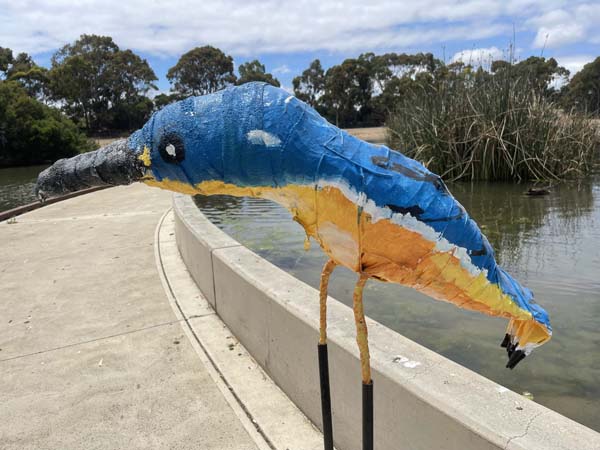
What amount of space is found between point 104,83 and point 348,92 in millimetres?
29544

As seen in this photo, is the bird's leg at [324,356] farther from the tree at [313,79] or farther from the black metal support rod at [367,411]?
the tree at [313,79]

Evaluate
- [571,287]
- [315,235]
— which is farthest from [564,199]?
[315,235]

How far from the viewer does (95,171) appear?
1.50 metres

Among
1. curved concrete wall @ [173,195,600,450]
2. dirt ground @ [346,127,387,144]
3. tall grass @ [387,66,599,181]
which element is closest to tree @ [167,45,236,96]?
dirt ground @ [346,127,387,144]

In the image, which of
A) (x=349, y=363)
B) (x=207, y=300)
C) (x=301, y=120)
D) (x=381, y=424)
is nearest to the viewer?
(x=301, y=120)

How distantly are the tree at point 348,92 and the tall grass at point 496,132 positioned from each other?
48.5 m

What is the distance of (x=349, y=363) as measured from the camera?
94.3 inches

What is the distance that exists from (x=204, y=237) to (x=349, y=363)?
114 inches

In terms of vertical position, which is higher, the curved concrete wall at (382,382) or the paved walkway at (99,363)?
the curved concrete wall at (382,382)

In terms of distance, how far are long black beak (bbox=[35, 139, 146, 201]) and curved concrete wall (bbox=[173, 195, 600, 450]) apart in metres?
1.38

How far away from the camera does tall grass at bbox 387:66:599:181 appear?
11.9 meters

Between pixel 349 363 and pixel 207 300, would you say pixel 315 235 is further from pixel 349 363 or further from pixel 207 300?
pixel 207 300

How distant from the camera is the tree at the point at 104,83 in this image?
56438 mm

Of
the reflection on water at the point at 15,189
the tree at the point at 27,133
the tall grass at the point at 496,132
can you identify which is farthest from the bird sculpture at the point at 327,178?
the tree at the point at 27,133
